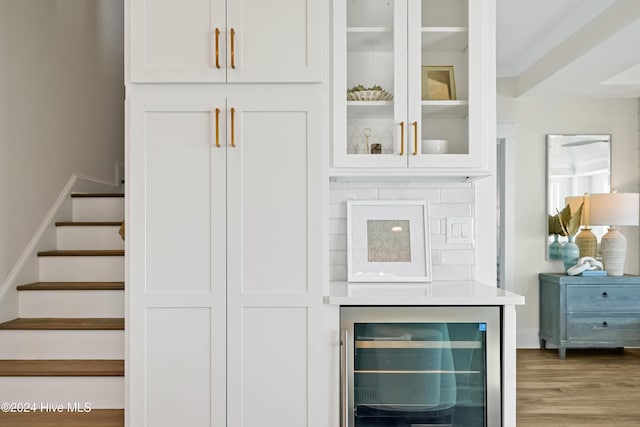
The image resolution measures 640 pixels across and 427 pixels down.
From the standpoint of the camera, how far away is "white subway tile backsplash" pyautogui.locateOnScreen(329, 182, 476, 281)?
254cm

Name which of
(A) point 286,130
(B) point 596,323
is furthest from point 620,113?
(A) point 286,130

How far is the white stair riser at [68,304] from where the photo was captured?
9.04ft

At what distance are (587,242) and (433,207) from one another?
286cm

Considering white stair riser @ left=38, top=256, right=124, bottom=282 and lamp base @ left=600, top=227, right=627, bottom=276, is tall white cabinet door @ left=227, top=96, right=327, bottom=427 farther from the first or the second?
lamp base @ left=600, top=227, right=627, bottom=276

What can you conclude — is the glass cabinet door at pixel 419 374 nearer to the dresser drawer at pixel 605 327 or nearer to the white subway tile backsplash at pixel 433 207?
the white subway tile backsplash at pixel 433 207

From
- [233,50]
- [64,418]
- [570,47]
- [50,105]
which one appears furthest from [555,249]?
[50,105]

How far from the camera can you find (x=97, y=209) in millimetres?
3430

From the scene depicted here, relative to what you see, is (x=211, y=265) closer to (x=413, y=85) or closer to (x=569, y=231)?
(x=413, y=85)

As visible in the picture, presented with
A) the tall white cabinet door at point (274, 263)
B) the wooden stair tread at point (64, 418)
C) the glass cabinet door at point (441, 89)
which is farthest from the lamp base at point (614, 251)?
the wooden stair tread at point (64, 418)

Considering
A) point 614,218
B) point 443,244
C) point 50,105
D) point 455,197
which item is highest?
point 50,105

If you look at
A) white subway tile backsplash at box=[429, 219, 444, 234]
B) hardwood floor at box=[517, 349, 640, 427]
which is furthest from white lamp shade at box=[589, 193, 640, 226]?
white subway tile backsplash at box=[429, 219, 444, 234]

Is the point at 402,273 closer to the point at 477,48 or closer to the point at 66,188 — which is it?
the point at 477,48

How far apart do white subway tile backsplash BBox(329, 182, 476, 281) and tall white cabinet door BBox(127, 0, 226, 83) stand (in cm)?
89

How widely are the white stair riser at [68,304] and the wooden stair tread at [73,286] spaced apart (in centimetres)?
2
